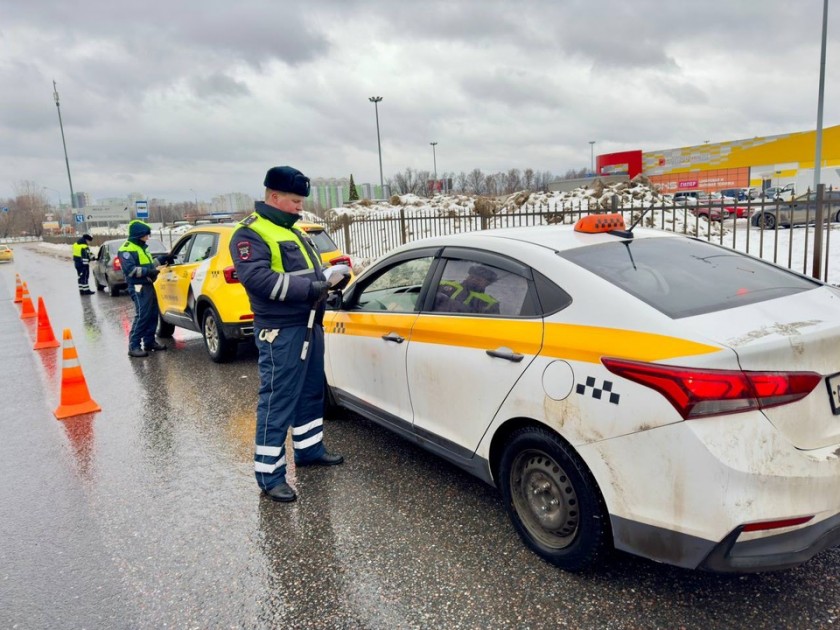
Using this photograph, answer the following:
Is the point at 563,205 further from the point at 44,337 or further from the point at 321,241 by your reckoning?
the point at 44,337

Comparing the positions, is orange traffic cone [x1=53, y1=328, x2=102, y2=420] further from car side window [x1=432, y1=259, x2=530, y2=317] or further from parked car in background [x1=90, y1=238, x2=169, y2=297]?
parked car in background [x1=90, y1=238, x2=169, y2=297]

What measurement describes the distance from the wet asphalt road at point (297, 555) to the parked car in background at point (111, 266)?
37.4ft

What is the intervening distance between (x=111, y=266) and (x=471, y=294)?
15227 mm

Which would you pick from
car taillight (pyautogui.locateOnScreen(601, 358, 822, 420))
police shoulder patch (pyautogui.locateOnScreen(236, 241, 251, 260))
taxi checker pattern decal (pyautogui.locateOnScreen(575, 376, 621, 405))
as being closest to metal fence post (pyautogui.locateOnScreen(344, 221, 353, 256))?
police shoulder patch (pyautogui.locateOnScreen(236, 241, 251, 260))

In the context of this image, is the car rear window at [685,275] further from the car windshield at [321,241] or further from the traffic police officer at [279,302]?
the car windshield at [321,241]

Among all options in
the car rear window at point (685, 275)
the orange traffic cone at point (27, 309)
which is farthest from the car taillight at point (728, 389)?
the orange traffic cone at point (27, 309)

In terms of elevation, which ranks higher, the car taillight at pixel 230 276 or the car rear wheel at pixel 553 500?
the car taillight at pixel 230 276

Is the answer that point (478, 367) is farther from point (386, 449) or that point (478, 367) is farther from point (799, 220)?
point (799, 220)

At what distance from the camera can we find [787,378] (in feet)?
7.08

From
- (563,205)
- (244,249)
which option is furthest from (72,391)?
(563,205)

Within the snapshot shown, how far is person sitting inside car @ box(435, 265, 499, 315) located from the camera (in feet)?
10.3

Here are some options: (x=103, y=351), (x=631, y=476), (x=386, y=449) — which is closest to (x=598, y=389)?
(x=631, y=476)

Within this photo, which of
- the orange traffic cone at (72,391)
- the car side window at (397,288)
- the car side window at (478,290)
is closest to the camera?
the car side window at (478,290)

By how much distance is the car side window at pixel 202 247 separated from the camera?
747 centimetres
